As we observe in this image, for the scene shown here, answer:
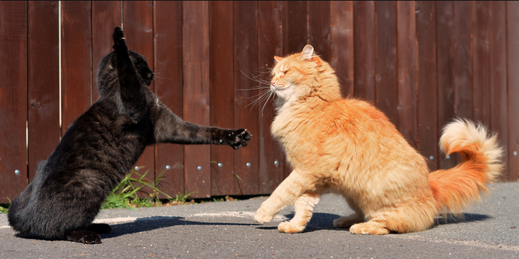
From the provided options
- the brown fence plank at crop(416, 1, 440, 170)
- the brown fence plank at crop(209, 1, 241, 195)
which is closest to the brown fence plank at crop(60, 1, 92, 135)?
the brown fence plank at crop(209, 1, 241, 195)

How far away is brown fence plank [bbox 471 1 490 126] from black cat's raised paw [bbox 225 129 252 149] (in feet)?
13.8

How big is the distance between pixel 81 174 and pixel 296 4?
3244mm

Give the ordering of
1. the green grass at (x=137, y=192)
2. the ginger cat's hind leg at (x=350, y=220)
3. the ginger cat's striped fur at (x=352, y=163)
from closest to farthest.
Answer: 1. the ginger cat's striped fur at (x=352, y=163)
2. the ginger cat's hind leg at (x=350, y=220)
3. the green grass at (x=137, y=192)

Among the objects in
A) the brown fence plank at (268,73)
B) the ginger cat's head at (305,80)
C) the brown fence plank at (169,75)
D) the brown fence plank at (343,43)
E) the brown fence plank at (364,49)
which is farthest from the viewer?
the brown fence plank at (364,49)

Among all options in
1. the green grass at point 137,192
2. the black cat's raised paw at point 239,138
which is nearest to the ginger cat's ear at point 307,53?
the black cat's raised paw at point 239,138

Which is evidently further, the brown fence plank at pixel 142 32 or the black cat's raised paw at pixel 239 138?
the brown fence plank at pixel 142 32

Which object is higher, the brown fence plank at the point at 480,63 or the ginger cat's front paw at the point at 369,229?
the brown fence plank at the point at 480,63

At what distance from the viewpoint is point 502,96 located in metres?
5.98

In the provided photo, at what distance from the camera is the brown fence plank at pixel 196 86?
4.57 m

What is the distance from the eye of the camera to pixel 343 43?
5180mm

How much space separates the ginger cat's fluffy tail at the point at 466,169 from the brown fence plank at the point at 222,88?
7.03ft

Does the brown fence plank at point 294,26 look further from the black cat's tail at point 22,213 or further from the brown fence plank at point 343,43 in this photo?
the black cat's tail at point 22,213

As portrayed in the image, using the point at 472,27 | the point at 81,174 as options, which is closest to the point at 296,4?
the point at 472,27

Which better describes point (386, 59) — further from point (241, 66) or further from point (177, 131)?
point (177, 131)
